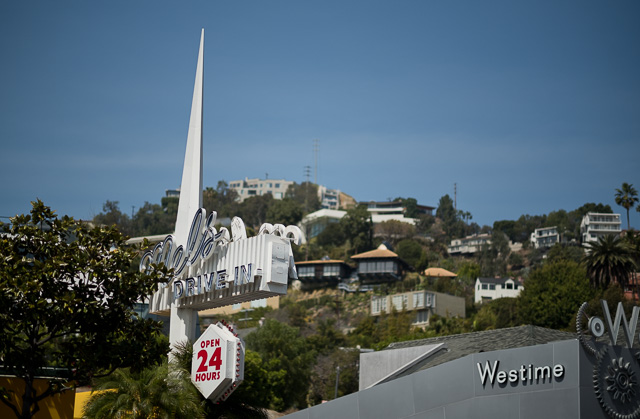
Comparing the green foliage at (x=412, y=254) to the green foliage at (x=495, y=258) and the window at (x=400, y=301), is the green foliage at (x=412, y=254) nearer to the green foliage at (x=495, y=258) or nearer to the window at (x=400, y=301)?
the green foliage at (x=495, y=258)

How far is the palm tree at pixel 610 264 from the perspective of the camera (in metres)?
Answer: 102

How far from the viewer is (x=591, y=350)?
24234mm

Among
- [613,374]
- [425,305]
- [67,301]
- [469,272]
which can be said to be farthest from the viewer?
[469,272]

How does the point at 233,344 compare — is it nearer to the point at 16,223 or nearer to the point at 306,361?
the point at 16,223

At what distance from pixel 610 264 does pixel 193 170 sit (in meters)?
76.2

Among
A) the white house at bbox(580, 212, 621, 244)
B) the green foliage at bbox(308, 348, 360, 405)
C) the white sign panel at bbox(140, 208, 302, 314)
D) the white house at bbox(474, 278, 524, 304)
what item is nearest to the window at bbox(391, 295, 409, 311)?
the white house at bbox(474, 278, 524, 304)

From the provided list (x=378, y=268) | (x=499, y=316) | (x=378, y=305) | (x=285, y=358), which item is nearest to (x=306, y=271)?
(x=378, y=268)

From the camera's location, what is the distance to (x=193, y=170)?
39062 mm

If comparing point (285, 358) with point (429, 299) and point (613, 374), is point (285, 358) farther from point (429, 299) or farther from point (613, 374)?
point (613, 374)

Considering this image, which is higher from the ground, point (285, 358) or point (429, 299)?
point (429, 299)

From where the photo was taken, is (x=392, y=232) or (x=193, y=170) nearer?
(x=193, y=170)

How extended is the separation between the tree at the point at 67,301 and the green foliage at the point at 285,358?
45.4 meters

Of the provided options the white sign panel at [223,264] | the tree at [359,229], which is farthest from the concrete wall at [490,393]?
the tree at [359,229]

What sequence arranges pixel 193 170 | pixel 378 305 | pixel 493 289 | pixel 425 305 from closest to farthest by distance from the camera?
1. pixel 193 170
2. pixel 425 305
3. pixel 378 305
4. pixel 493 289
